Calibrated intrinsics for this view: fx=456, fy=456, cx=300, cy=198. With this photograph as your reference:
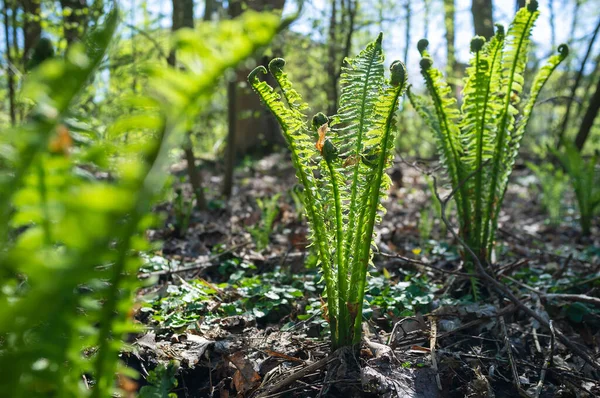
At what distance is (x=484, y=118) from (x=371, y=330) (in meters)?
1.24

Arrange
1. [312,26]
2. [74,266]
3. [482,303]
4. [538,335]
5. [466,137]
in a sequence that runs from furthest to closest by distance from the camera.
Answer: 1. [312,26]
2. [466,137]
3. [482,303]
4. [538,335]
5. [74,266]

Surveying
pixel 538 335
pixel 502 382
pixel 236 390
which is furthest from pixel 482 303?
pixel 236 390

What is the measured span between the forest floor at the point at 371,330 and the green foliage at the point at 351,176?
207 millimetres

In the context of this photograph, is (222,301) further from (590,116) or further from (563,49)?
(590,116)

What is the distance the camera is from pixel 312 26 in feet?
16.3

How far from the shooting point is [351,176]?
5.31 ft

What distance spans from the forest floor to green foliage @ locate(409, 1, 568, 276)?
34 cm

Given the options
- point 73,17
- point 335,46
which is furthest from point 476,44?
point 73,17

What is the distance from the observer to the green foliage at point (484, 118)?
7.42ft

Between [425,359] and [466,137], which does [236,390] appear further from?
[466,137]

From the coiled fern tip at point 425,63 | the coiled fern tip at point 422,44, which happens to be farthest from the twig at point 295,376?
the coiled fern tip at point 422,44

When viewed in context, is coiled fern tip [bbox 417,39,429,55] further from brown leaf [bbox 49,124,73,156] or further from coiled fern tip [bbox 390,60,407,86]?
brown leaf [bbox 49,124,73,156]

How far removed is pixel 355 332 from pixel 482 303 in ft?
2.94

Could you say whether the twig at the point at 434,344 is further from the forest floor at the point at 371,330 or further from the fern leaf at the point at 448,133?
the fern leaf at the point at 448,133
